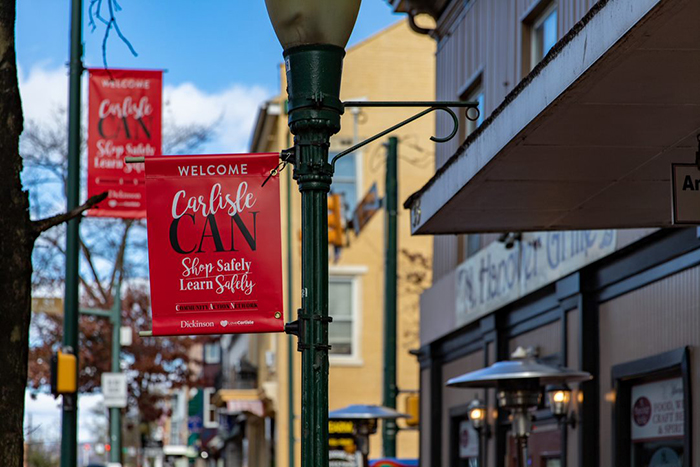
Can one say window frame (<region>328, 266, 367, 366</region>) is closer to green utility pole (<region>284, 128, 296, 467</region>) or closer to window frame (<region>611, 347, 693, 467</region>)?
green utility pole (<region>284, 128, 296, 467</region>)

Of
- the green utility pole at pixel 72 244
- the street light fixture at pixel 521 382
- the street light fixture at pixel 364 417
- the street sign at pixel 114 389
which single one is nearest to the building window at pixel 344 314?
the street sign at pixel 114 389

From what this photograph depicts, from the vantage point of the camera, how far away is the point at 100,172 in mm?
14703

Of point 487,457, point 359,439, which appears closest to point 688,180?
point 487,457

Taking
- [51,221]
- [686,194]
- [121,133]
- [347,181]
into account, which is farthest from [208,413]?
[686,194]

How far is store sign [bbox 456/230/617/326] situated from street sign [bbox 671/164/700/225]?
191 inches

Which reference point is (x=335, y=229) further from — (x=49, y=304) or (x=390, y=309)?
(x=49, y=304)

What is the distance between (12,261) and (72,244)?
288 inches

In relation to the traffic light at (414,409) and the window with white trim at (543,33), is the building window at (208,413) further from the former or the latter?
the window with white trim at (543,33)

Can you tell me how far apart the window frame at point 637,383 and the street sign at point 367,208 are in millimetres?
Answer: 9851

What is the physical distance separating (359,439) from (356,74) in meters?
17.0

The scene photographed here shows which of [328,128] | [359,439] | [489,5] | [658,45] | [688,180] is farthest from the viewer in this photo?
[359,439]

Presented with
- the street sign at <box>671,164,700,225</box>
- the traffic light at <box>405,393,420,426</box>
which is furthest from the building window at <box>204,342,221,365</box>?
the street sign at <box>671,164,700,225</box>

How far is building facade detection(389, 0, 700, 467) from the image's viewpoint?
5949 millimetres

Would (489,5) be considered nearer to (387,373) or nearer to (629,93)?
(387,373)
